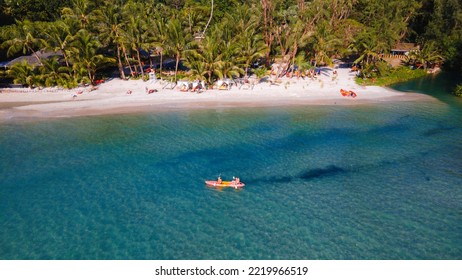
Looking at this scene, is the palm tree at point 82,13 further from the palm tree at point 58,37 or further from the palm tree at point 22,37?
the palm tree at point 22,37

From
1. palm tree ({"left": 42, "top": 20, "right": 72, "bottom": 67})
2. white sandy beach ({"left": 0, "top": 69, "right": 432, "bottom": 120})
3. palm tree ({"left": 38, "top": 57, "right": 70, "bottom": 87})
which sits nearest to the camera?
white sandy beach ({"left": 0, "top": 69, "right": 432, "bottom": 120})

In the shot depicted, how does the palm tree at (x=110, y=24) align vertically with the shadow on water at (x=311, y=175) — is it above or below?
above

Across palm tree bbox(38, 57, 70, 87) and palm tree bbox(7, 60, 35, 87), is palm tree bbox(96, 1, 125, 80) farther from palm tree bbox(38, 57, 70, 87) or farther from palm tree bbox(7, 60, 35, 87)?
palm tree bbox(7, 60, 35, 87)

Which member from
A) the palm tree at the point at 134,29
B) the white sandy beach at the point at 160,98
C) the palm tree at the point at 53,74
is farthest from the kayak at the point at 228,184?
the palm tree at the point at 53,74

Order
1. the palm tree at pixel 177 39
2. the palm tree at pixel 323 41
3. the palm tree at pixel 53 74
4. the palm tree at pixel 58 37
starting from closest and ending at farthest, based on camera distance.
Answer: the palm tree at pixel 58 37, the palm tree at pixel 177 39, the palm tree at pixel 53 74, the palm tree at pixel 323 41

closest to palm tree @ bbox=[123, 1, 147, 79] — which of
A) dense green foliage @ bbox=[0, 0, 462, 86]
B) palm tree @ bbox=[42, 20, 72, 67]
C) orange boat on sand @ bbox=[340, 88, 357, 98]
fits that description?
dense green foliage @ bbox=[0, 0, 462, 86]

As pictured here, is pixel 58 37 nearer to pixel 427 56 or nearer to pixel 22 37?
pixel 22 37

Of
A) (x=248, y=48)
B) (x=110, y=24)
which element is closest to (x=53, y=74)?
(x=110, y=24)
